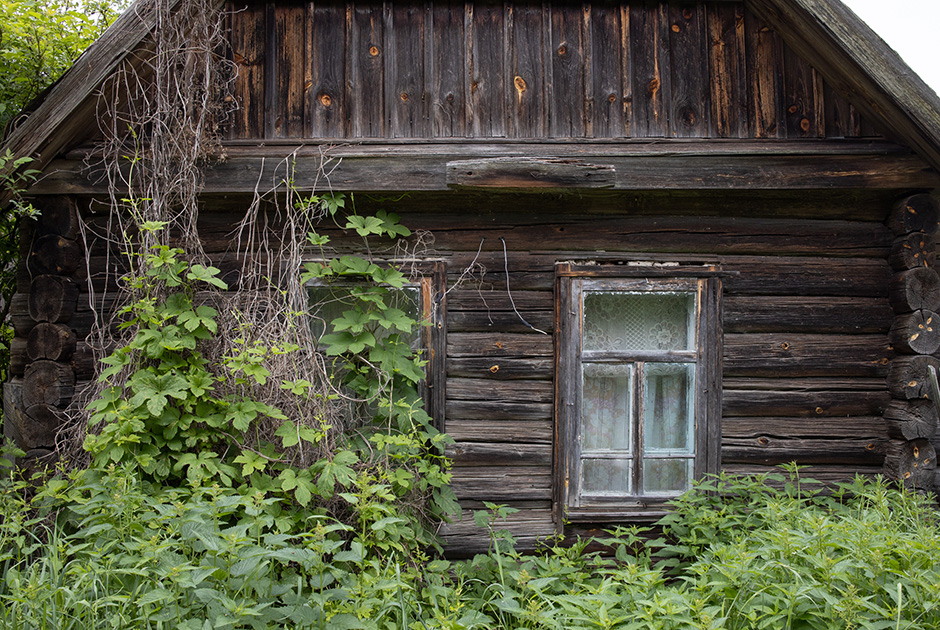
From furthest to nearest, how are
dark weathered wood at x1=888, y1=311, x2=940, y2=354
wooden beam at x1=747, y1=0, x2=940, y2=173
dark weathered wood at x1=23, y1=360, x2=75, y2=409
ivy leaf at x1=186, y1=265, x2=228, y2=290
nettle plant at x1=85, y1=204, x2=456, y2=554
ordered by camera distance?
dark weathered wood at x1=888, y1=311, x2=940, y2=354 < dark weathered wood at x1=23, y1=360, x2=75, y2=409 < wooden beam at x1=747, y1=0, x2=940, y2=173 < ivy leaf at x1=186, y1=265, x2=228, y2=290 < nettle plant at x1=85, y1=204, x2=456, y2=554

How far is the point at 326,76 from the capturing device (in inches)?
147

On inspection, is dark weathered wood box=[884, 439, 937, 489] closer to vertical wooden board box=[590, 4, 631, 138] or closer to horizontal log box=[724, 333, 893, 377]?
horizontal log box=[724, 333, 893, 377]

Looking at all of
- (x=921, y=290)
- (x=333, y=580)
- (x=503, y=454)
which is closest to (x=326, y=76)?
(x=503, y=454)

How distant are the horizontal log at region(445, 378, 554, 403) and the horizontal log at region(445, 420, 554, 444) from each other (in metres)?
0.15

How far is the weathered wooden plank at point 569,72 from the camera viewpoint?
3.76 meters

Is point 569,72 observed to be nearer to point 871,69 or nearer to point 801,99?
point 801,99

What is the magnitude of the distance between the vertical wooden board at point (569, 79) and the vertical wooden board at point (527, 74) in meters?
0.07

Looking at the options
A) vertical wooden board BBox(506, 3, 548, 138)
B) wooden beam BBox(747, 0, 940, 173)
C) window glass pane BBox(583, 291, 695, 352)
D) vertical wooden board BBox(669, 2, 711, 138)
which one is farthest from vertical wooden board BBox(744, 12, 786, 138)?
vertical wooden board BBox(506, 3, 548, 138)

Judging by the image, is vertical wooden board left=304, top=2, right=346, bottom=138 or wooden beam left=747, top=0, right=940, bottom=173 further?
vertical wooden board left=304, top=2, right=346, bottom=138

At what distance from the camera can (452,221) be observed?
12.4 feet

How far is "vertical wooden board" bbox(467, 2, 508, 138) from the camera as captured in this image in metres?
3.75

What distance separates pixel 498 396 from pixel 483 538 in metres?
0.91

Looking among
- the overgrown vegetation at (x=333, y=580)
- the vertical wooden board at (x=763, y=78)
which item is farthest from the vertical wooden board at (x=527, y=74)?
the overgrown vegetation at (x=333, y=580)

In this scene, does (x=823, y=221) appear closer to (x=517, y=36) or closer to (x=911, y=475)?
(x=911, y=475)
